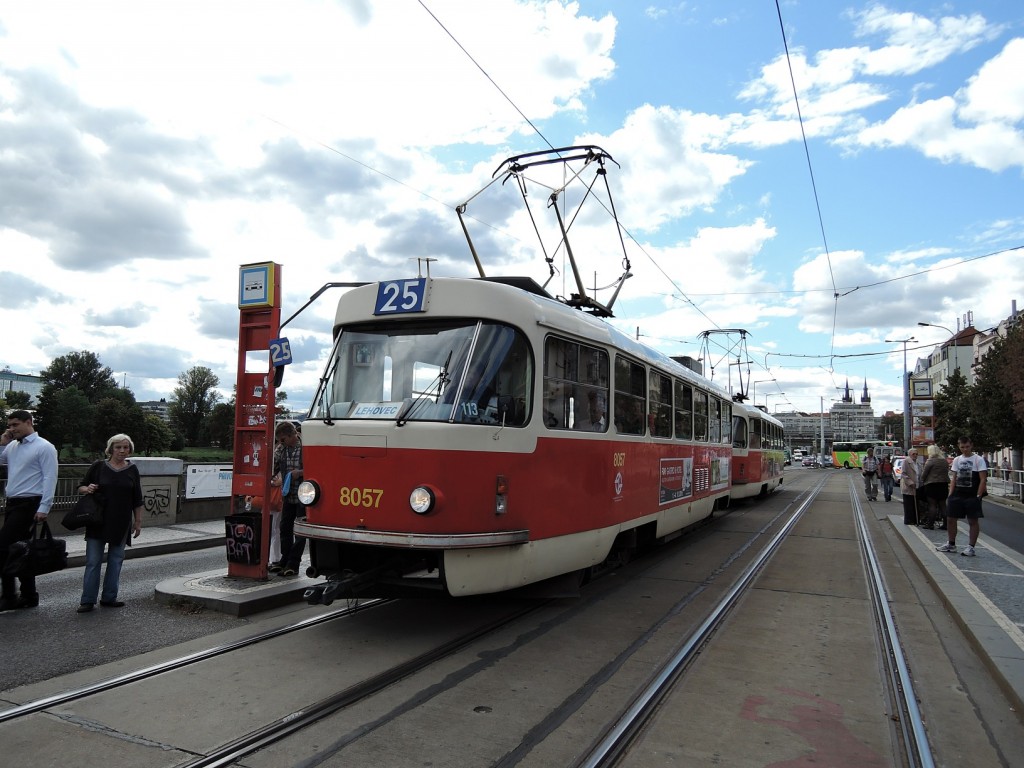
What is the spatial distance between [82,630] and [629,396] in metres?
5.91

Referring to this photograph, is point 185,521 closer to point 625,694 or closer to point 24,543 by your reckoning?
point 24,543

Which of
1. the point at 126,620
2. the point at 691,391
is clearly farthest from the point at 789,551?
the point at 126,620

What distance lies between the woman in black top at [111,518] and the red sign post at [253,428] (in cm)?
106

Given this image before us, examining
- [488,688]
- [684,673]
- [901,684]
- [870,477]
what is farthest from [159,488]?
[870,477]

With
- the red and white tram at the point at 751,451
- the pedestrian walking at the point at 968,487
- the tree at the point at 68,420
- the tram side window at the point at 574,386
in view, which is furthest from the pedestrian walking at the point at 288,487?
the tree at the point at 68,420

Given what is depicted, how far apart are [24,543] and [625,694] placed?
18.4ft

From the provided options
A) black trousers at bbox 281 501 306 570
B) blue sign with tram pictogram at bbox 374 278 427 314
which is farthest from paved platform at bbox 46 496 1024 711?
blue sign with tram pictogram at bbox 374 278 427 314

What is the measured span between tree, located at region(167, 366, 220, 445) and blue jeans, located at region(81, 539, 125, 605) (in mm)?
104964

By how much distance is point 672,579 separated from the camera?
8.84 m

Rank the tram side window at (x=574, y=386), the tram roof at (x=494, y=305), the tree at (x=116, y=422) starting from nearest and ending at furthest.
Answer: the tram roof at (x=494, y=305) → the tram side window at (x=574, y=386) → the tree at (x=116, y=422)

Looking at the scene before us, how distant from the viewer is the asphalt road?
200 inches

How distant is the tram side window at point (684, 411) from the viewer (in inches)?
419

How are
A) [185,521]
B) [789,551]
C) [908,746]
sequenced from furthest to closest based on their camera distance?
[185,521] → [789,551] → [908,746]

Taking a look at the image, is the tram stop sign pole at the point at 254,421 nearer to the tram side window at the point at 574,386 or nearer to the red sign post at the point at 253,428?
the red sign post at the point at 253,428
